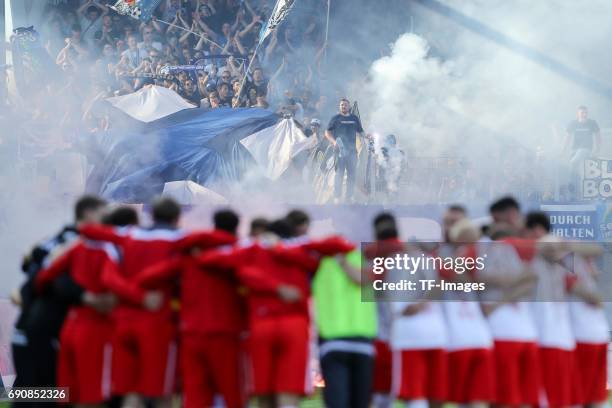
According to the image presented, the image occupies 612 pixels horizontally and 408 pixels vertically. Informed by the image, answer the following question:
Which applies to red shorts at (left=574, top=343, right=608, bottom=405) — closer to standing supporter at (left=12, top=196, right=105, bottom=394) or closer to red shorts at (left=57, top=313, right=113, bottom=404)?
red shorts at (left=57, top=313, right=113, bottom=404)

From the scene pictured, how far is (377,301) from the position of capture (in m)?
8.10

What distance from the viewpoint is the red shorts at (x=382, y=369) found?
8.16 metres

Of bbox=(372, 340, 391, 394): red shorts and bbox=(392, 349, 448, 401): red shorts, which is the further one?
bbox=(372, 340, 391, 394): red shorts

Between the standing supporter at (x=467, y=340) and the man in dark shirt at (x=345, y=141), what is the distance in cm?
1403

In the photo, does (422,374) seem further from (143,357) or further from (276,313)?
(143,357)

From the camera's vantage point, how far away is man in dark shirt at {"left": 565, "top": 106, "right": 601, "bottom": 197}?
22844mm

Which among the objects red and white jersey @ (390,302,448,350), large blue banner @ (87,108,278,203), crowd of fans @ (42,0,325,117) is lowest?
red and white jersey @ (390,302,448,350)

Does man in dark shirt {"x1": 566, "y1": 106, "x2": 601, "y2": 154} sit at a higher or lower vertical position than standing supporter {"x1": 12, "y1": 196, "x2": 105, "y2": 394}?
higher

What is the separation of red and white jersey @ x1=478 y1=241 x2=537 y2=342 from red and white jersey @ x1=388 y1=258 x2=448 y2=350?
0.40 meters

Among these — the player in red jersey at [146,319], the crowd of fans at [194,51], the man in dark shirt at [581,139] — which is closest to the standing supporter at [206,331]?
the player in red jersey at [146,319]

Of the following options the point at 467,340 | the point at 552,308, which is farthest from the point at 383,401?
the point at 552,308

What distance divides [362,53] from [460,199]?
476 cm

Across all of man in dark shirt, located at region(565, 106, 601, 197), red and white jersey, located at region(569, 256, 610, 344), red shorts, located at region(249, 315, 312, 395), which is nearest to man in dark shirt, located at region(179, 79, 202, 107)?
man in dark shirt, located at region(565, 106, 601, 197)

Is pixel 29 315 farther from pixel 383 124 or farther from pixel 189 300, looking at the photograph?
pixel 383 124
